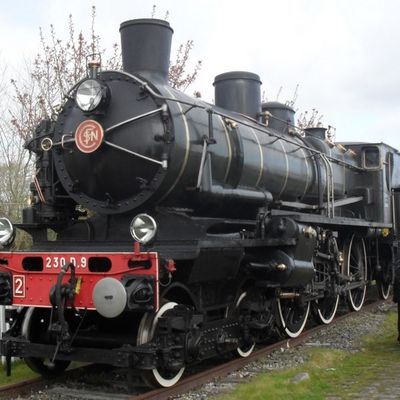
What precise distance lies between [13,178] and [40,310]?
7.11m

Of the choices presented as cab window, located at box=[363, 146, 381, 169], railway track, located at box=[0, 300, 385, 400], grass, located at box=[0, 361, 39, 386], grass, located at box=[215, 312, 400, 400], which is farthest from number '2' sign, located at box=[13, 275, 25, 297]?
cab window, located at box=[363, 146, 381, 169]

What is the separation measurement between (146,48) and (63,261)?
2.55 meters

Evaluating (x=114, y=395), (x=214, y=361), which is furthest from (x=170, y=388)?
(x=214, y=361)

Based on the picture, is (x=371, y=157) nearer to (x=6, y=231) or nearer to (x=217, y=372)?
(x=217, y=372)

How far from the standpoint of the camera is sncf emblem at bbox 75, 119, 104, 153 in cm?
591

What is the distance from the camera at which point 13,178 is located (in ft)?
42.2

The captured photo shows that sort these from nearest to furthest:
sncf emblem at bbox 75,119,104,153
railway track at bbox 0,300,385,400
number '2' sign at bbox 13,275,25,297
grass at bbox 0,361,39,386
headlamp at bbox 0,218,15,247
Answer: railway track at bbox 0,300,385,400 → number '2' sign at bbox 13,275,25,297 → sncf emblem at bbox 75,119,104,153 → headlamp at bbox 0,218,15,247 → grass at bbox 0,361,39,386

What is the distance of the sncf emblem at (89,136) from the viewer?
233 inches

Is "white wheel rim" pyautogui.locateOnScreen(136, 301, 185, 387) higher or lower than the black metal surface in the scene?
lower

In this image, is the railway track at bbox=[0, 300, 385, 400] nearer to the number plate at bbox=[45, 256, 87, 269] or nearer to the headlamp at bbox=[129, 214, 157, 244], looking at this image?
the number plate at bbox=[45, 256, 87, 269]

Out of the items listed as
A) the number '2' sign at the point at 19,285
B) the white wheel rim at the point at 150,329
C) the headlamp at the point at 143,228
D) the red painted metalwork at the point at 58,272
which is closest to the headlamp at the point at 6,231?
the red painted metalwork at the point at 58,272

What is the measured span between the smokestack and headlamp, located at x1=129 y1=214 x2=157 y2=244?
183cm

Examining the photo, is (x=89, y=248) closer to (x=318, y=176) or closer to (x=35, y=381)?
(x=35, y=381)

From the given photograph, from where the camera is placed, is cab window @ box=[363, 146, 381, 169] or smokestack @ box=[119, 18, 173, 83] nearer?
smokestack @ box=[119, 18, 173, 83]
